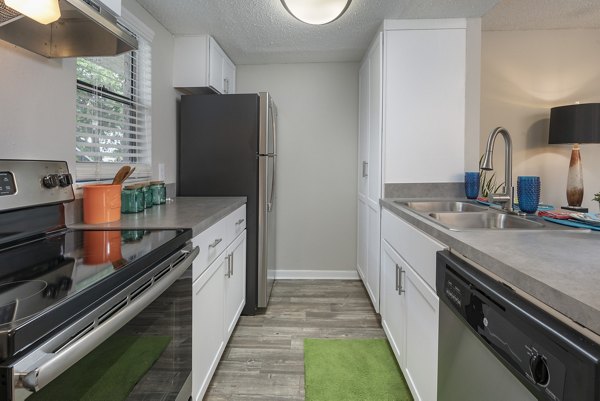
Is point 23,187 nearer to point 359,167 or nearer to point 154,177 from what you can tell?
point 154,177

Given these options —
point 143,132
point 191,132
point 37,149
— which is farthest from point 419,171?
point 37,149

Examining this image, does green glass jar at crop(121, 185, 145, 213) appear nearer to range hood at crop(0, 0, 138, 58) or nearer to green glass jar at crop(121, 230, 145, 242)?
green glass jar at crop(121, 230, 145, 242)

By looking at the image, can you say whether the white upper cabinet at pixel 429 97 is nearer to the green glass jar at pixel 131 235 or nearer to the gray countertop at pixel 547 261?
the gray countertop at pixel 547 261


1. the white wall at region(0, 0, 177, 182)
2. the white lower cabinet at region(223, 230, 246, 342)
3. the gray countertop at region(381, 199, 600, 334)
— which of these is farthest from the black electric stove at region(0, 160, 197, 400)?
the gray countertop at region(381, 199, 600, 334)

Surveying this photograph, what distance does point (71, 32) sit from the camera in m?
1.24

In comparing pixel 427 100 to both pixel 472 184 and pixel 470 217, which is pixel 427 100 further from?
pixel 470 217

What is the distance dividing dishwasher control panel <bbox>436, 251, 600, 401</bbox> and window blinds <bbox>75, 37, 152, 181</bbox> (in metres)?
1.73

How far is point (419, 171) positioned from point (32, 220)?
2.16m

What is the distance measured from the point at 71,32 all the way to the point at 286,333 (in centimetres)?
198

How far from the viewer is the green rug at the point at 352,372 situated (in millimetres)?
1677

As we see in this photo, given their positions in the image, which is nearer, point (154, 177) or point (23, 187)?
point (23, 187)

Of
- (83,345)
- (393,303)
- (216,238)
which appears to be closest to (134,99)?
(216,238)

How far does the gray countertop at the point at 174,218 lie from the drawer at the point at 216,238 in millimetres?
35

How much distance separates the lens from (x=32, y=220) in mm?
1169
